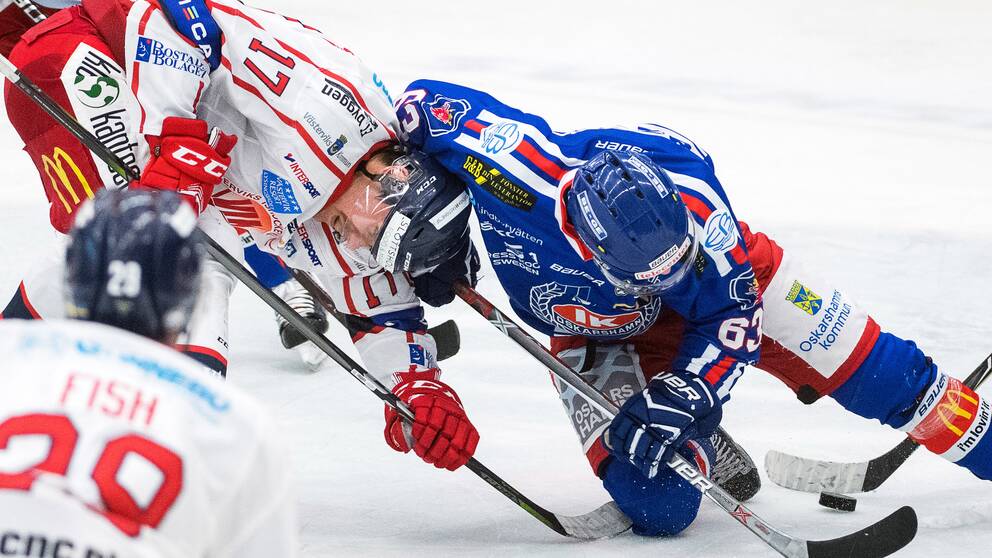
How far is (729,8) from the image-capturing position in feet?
25.7

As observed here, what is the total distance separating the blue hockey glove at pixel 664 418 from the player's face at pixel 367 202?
0.64 meters

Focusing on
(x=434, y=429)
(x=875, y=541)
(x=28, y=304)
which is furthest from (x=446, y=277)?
(x=875, y=541)

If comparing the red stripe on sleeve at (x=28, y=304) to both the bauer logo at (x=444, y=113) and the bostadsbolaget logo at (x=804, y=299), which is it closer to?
the bauer logo at (x=444, y=113)

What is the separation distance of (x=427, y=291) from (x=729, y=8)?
580 cm

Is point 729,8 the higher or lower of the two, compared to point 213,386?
lower

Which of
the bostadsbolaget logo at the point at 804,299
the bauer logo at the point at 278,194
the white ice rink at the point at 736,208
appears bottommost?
the white ice rink at the point at 736,208

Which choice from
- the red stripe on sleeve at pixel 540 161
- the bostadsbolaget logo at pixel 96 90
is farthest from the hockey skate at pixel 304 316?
the red stripe on sleeve at pixel 540 161

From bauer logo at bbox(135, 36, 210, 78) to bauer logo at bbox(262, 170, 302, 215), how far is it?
27cm

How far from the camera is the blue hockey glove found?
2.28 metres

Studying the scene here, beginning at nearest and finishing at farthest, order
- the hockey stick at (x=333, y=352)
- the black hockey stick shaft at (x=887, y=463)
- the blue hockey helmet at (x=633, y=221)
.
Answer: the blue hockey helmet at (x=633, y=221) < the hockey stick at (x=333, y=352) < the black hockey stick shaft at (x=887, y=463)

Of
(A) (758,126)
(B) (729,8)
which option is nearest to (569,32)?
(B) (729,8)

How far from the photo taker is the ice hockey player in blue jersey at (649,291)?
7.12ft

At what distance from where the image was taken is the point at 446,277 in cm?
261

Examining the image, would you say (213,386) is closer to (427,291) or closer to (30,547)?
(30,547)
